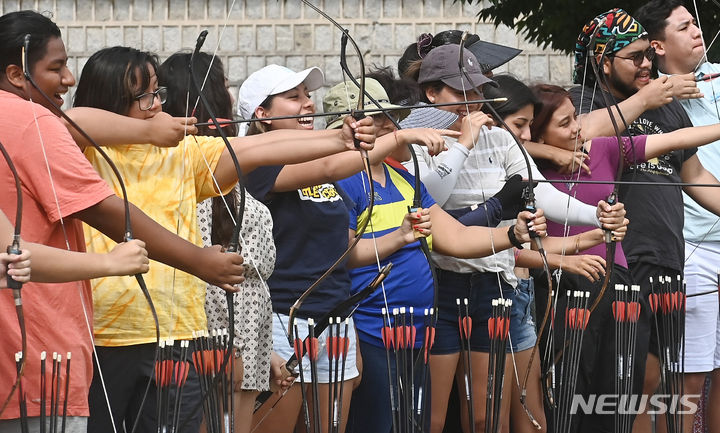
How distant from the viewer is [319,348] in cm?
309

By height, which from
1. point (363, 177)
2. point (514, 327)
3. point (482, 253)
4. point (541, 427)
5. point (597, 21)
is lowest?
point (541, 427)

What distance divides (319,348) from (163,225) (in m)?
0.65

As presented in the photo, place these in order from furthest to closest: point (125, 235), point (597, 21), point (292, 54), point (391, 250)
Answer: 1. point (292, 54)
2. point (597, 21)
3. point (391, 250)
4. point (125, 235)


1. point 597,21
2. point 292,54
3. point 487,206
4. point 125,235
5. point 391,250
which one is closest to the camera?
point 125,235

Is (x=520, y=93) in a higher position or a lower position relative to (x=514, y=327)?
higher

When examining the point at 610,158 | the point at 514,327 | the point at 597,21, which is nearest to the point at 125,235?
the point at 514,327


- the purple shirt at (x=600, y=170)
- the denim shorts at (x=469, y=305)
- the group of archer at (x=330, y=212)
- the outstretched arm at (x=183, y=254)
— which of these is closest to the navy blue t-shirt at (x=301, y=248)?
the group of archer at (x=330, y=212)

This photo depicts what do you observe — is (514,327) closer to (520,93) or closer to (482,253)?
(482,253)

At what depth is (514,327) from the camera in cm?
361

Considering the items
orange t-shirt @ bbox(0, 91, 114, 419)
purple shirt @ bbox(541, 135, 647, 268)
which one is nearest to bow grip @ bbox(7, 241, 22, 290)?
orange t-shirt @ bbox(0, 91, 114, 419)

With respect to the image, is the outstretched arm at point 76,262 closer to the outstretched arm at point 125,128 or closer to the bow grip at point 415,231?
the outstretched arm at point 125,128

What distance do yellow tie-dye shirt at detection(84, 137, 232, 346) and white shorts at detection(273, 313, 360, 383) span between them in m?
0.52

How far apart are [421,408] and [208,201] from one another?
78 centimetres

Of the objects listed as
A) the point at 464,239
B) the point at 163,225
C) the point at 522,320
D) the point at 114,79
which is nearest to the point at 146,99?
the point at 114,79
